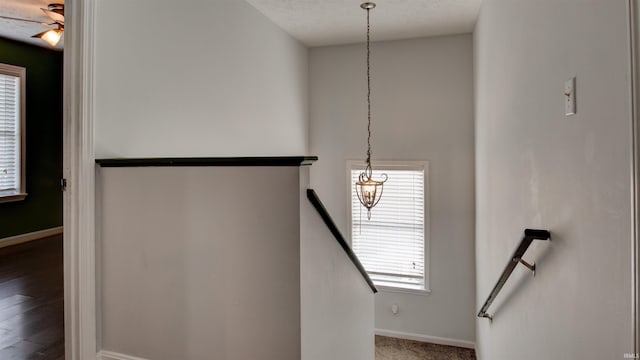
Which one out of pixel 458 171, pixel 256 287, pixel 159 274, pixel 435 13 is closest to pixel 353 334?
pixel 256 287

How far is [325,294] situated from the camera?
2201 millimetres

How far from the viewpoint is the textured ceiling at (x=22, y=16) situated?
4.28 metres

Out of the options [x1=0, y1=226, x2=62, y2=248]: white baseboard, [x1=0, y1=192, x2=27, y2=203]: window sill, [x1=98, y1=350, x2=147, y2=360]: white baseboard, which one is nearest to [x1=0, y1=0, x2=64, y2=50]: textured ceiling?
[x1=0, y1=192, x2=27, y2=203]: window sill

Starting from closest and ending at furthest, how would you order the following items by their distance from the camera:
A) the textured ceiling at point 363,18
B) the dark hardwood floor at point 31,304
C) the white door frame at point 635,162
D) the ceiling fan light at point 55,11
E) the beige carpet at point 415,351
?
the white door frame at point 635,162, the dark hardwood floor at point 31,304, the ceiling fan light at point 55,11, the textured ceiling at point 363,18, the beige carpet at point 415,351

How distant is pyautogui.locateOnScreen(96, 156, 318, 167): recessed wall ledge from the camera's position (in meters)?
1.84

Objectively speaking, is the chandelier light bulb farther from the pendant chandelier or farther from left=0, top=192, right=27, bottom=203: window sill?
the pendant chandelier

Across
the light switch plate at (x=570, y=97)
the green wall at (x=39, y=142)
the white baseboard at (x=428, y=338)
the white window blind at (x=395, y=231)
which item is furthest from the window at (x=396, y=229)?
the green wall at (x=39, y=142)

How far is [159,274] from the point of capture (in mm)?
2141

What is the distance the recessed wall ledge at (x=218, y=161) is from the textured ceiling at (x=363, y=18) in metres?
2.30

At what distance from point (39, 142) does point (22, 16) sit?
2.00m

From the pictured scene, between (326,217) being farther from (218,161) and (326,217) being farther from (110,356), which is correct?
(110,356)

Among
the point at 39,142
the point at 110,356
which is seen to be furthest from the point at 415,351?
the point at 39,142

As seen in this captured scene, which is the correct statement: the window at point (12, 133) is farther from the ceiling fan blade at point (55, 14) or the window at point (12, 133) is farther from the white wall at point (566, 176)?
the white wall at point (566, 176)

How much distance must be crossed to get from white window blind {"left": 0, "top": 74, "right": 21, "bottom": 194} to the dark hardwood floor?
979 mm
